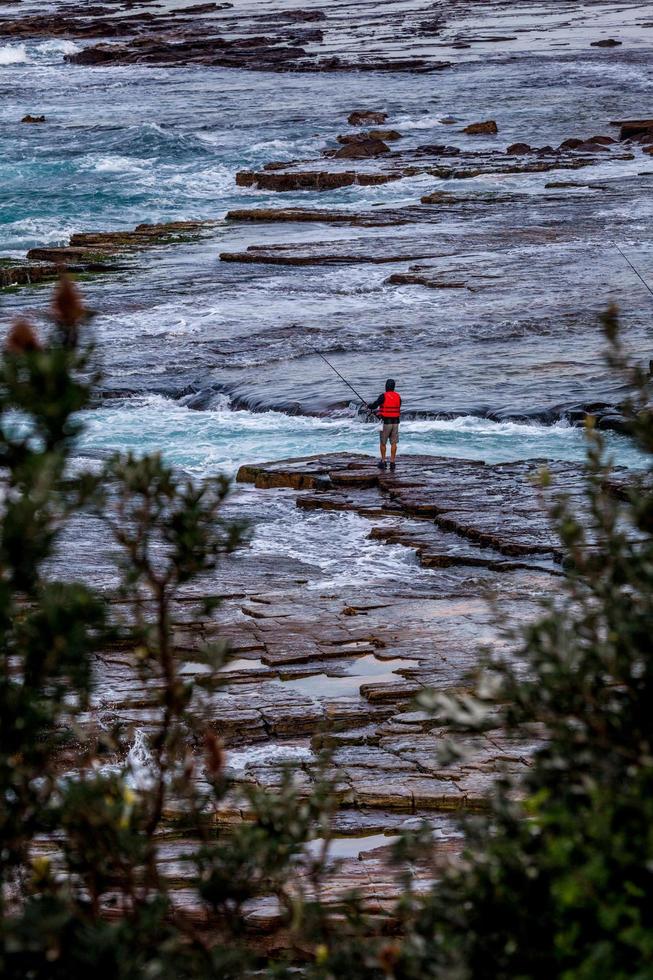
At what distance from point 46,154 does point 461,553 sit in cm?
3619

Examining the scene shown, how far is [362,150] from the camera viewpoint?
43719 millimetres

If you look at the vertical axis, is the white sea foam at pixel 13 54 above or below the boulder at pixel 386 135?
above

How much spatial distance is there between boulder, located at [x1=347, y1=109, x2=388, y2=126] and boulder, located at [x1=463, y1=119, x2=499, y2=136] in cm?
447

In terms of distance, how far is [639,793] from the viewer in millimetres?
3521

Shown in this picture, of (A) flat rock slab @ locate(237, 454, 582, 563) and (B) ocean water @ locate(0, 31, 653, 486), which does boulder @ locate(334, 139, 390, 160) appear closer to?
(B) ocean water @ locate(0, 31, 653, 486)

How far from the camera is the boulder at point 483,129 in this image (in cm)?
4625

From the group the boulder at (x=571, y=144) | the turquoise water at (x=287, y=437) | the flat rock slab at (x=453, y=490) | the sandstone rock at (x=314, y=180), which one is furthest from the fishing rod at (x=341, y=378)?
the boulder at (x=571, y=144)

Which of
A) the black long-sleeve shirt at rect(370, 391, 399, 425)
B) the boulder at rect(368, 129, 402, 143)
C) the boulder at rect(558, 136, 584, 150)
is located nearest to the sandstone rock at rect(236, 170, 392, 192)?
the boulder at rect(558, 136, 584, 150)

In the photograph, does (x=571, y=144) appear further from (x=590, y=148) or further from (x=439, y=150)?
(x=439, y=150)

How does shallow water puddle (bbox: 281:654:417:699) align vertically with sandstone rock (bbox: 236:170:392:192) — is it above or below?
above

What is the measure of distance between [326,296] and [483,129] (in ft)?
69.8

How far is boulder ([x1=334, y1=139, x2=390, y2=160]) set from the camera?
1709 inches

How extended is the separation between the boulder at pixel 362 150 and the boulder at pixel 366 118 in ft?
19.5

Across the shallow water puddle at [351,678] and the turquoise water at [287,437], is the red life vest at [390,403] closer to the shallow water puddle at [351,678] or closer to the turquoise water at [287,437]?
the turquoise water at [287,437]
